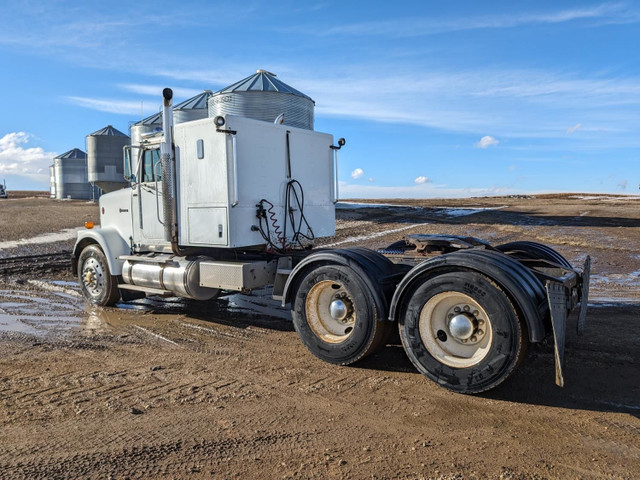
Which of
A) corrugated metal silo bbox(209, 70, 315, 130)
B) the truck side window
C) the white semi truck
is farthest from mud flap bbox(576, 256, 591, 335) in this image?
corrugated metal silo bbox(209, 70, 315, 130)

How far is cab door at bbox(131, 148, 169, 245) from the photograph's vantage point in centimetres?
809

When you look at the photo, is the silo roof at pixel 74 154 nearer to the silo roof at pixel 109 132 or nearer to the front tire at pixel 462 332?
the silo roof at pixel 109 132

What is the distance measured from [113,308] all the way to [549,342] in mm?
7173

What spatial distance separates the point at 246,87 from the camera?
2188cm

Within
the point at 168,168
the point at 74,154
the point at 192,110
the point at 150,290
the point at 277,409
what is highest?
the point at 74,154

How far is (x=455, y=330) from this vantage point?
4.96 metres

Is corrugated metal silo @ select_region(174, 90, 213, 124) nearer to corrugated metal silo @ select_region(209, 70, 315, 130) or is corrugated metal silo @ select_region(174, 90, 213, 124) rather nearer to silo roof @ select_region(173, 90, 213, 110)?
silo roof @ select_region(173, 90, 213, 110)

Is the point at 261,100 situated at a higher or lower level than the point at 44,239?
higher

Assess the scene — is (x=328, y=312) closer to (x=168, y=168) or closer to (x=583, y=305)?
(x=583, y=305)

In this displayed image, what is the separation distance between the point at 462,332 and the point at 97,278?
6856 mm

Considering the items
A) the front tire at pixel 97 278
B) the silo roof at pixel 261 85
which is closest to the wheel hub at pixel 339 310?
the front tire at pixel 97 278

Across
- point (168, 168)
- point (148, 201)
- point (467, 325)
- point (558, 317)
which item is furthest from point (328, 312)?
point (148, 201)

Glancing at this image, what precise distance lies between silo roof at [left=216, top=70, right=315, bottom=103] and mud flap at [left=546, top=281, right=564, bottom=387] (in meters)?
18.8

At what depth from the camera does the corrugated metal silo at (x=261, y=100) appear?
71.0ft
